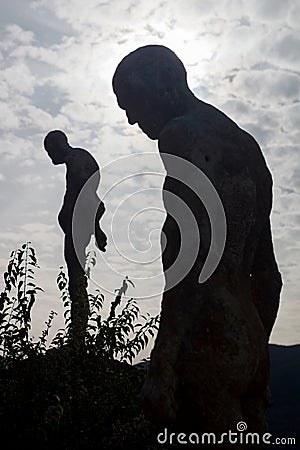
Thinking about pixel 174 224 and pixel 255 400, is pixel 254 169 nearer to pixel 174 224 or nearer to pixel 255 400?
pixel 174 224

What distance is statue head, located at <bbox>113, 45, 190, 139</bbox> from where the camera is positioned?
3.30 meters

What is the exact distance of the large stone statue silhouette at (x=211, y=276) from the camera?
2715 mm

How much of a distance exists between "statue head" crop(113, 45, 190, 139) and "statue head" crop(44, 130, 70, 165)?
5.29 m

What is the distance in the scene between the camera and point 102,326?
6555 millimetres

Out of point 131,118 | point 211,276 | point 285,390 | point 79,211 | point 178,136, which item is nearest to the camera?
point 211,276

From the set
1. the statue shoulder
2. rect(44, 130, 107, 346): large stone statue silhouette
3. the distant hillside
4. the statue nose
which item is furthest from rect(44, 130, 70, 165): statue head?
the statue shoulder

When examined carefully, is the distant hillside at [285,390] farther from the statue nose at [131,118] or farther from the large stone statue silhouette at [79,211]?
the statue nose at [131,118]

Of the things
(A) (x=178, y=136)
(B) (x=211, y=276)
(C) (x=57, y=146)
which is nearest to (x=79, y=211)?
(C) (x=57, y=146)

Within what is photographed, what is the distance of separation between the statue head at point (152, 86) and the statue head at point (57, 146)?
5288mm

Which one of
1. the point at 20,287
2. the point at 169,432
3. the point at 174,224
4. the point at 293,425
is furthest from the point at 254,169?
the point at 293,425

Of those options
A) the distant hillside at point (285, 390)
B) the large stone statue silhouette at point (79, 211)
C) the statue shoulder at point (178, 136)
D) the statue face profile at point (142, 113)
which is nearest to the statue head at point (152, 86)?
the statue face profile at point (142, 113)

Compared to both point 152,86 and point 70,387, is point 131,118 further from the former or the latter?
point 70,387

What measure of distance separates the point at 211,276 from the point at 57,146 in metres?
6.11

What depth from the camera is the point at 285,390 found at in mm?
10906
